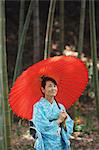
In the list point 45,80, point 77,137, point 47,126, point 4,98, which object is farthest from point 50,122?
point 77,137

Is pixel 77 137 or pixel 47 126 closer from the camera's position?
pixel 47 126

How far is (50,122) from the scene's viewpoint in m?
2.96

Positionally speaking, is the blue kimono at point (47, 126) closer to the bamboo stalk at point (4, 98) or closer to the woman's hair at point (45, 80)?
the woman's hair at point (45, 80)

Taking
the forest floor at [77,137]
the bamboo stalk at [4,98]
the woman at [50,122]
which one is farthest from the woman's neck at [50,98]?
the forest floor at [77,137]

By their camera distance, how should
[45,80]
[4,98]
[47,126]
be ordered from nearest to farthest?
[47,126] → [45,80] → [4,98]

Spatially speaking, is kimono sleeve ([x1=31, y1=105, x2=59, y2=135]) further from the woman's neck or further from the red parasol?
the red parasol

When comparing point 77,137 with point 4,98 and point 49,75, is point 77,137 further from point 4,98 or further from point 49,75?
point 49,75

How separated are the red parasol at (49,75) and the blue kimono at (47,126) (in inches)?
9.5

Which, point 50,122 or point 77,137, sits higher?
point 50,122

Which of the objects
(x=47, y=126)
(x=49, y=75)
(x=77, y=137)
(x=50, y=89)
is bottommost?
(x=77, y=137)

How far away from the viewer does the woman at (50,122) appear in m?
2.95

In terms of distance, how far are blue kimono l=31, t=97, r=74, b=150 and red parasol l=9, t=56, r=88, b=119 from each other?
240 mm

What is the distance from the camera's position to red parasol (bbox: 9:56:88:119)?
3215 millimetres

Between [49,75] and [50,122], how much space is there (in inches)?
15.8
